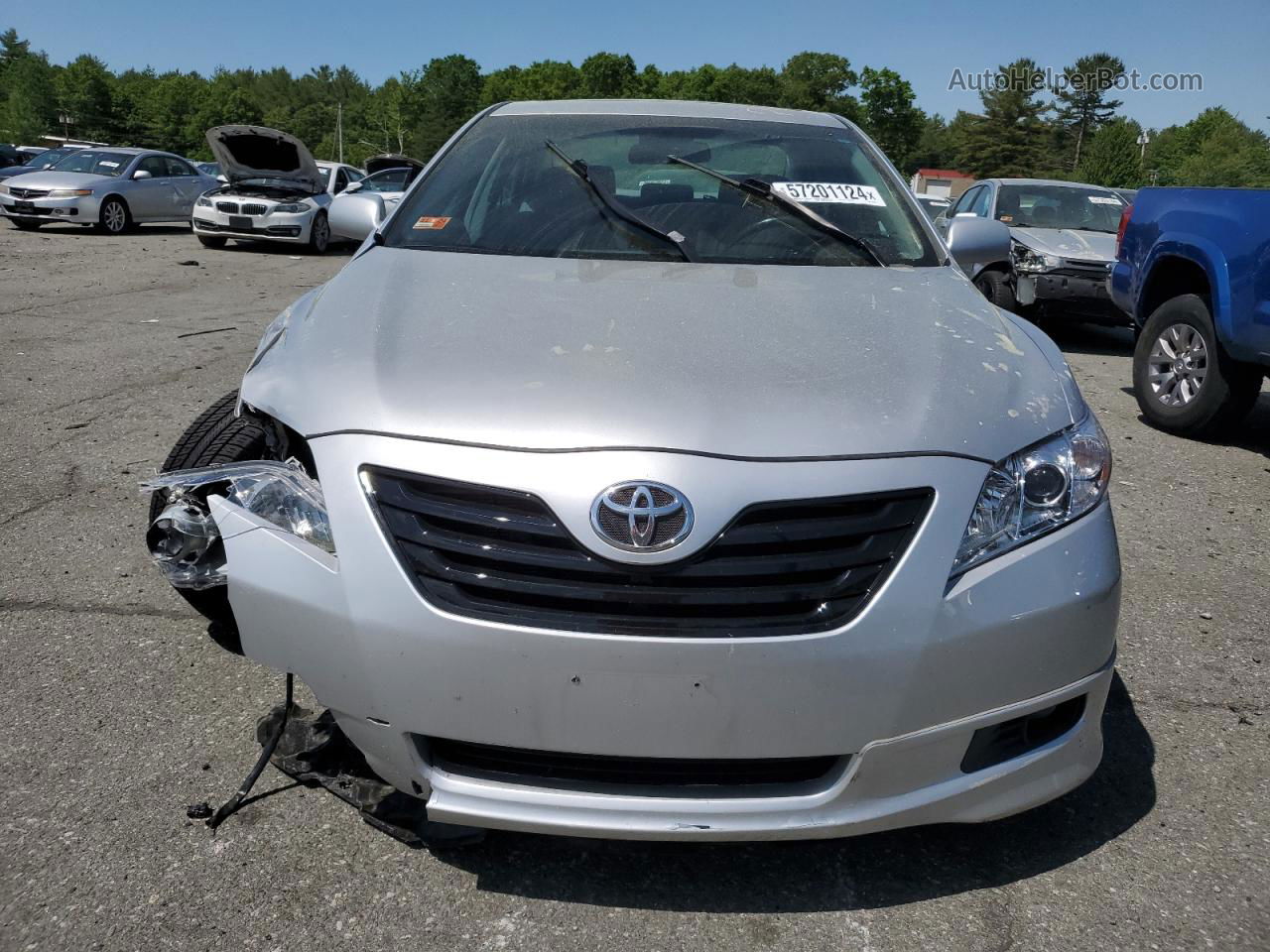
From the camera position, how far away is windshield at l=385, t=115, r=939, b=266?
303 cm

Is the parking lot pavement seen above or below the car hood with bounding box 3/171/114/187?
below

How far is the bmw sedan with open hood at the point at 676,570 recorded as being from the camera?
1834mm

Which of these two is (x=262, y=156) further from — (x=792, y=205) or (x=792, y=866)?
(x=792, y=866)

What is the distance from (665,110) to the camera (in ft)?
12.4

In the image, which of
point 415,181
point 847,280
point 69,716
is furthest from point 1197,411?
point 69,716

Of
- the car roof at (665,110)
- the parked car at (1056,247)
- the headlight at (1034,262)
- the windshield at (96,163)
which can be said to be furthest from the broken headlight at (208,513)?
the windshield at (96,163)

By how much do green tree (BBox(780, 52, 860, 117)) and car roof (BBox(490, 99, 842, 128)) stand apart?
140828 millimetres

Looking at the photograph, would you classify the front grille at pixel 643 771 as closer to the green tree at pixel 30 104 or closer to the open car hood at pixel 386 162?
the open car hood at pixel 386 162

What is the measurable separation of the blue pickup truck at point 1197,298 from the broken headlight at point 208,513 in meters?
5.13

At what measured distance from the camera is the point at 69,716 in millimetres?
2672

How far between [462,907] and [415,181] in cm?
228

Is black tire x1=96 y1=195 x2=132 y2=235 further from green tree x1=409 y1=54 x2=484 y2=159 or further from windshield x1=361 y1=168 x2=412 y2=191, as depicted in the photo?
green tree x1=409 y1=54 x2=484 y2=159

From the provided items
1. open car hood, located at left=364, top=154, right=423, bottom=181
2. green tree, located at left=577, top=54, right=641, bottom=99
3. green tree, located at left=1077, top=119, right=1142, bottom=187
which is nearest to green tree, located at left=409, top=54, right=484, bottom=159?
green tree, located at left=577, top=54, right=641, bottom=99

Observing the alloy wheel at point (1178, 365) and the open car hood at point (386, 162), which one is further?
the open car hood at point (386, 162)
